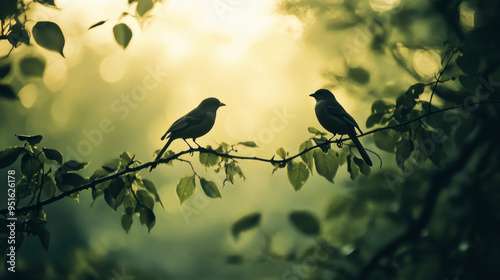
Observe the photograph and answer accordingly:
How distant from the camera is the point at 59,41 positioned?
1.39 meters

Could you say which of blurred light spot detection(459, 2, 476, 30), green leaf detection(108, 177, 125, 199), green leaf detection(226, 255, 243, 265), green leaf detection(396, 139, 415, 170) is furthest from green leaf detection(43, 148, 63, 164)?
blurred light spot detection(459, 2, 476, 30)

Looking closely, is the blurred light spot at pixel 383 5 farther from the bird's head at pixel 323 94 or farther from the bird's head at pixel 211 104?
the bird's head at pixel 211 104

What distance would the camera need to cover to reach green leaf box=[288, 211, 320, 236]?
324cm

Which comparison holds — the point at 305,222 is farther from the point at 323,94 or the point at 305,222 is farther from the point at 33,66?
the point at 33,66

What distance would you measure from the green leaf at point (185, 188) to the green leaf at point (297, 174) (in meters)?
0.54

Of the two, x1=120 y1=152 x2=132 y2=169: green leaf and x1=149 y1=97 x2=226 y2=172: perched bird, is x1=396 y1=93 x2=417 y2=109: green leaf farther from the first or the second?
x1=120 y1=152 x2=132 y2=169: green leaf

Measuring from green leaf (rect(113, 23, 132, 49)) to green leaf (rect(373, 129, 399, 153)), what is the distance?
4.76 feet

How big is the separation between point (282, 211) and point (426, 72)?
2.83 metres

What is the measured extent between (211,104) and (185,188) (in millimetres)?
1401

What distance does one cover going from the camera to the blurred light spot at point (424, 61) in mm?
5673

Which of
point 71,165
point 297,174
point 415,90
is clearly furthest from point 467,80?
point 71,165

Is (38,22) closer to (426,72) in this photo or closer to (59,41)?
(59,41)

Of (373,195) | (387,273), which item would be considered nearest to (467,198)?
(373,195)

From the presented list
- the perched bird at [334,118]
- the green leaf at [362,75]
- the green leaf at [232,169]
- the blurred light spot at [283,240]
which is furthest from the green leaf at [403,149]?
the blurred light spot at [283,240]
